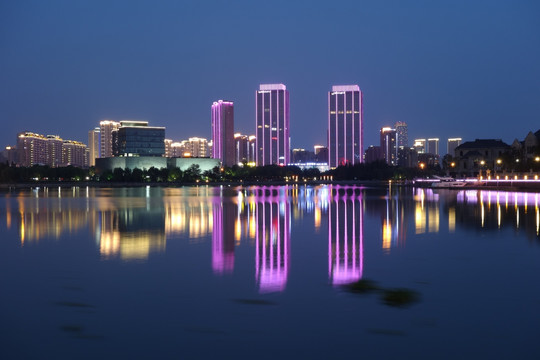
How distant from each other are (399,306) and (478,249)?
619cm

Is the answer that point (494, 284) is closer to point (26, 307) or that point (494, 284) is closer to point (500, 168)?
point (26, 307)

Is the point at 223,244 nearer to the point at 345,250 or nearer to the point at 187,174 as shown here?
the point at 345,250

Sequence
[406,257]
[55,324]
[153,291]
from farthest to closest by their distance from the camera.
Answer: [406,257], [153,291], [55,324]

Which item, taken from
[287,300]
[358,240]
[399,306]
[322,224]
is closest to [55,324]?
[287,300]

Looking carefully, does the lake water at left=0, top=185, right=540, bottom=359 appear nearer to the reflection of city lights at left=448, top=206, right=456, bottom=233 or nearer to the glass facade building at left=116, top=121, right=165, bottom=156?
the reflection of city lights at left=448, top=206, right=456, bottom=233

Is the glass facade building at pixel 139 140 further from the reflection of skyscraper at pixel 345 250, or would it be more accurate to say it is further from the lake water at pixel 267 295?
the lake water at pixel 267 295

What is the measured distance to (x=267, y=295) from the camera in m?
8.13

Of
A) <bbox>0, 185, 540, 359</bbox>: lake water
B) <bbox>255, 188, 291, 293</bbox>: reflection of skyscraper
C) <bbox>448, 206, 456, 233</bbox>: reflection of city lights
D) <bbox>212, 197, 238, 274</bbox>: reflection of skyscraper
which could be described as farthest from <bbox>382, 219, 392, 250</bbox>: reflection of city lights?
<bbox>212, 197, 238, 274</bbox>: reflection of skyscraper


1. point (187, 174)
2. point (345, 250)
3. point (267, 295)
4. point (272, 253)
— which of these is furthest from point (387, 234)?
point (187, 174)

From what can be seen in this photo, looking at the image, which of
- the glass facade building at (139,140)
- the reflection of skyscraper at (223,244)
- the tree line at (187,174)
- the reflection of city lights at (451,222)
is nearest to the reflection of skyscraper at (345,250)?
the reflection of skyscraper at (223,244)

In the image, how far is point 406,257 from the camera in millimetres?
11562

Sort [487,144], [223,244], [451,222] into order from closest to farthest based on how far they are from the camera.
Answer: [223,244]
[451,222]
[487,144]

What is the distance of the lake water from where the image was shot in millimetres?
6027

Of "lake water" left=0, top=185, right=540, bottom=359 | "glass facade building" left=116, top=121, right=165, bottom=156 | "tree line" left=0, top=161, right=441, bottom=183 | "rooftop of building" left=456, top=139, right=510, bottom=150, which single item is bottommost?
"lake water" left=0, top=185, right=540, bottom=359
